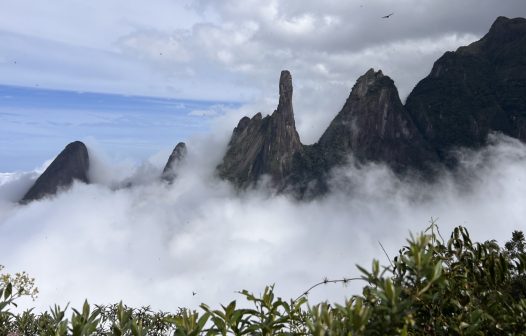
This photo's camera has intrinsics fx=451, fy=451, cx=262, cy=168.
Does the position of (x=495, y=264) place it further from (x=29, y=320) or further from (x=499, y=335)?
(x=29, y=320)

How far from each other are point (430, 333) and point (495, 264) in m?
1.85

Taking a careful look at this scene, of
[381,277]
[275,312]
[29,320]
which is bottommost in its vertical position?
→ [29,320]

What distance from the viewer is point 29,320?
44.9 ft

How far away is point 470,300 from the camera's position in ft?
22.2

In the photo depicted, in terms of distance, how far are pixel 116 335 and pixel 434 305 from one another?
476 cm

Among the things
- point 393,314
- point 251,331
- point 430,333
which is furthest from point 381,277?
point 251,331

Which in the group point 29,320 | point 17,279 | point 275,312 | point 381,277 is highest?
point 381,277

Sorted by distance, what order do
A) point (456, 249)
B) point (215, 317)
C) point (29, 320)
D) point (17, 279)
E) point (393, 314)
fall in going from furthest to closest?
point (17, 279)
point (29, 320)
point (456, 249)
point (215, 317)
point (393, 314)

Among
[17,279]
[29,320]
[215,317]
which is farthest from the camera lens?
[17,279]

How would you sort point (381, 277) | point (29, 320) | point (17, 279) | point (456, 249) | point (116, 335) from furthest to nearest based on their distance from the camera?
point (17, 279) → point (29, 320) → point (456, 249) → point (116, 335) → point (381, 277)

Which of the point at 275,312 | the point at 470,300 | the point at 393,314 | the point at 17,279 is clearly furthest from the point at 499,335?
the point at 17,279

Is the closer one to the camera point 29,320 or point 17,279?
point 29,320

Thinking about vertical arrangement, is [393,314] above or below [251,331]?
above

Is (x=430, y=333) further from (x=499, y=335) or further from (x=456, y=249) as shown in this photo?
(x=456, y=249)
